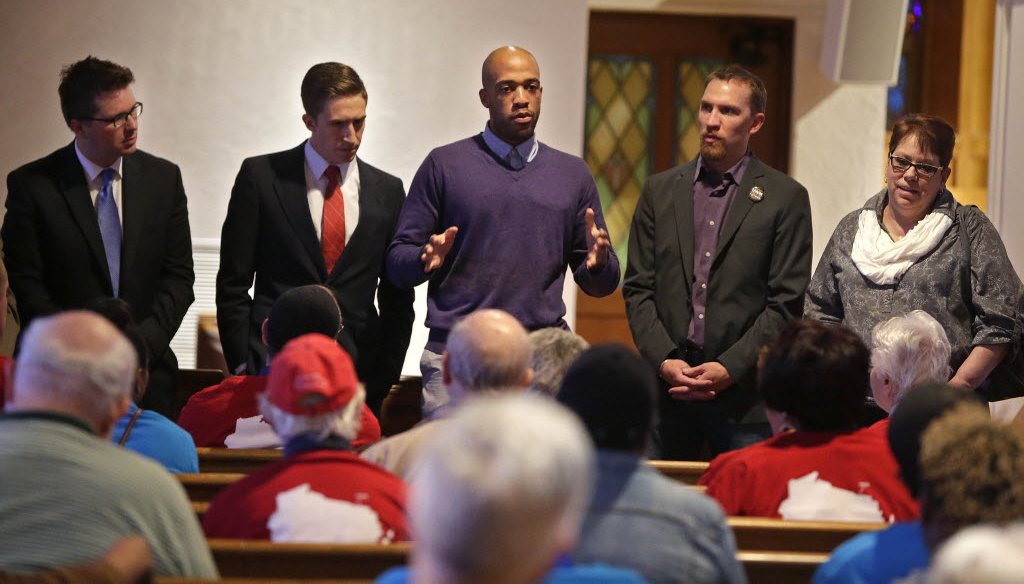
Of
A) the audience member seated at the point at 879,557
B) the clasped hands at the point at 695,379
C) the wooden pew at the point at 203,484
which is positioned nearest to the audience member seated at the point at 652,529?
the audience member seated at the point at 879,557

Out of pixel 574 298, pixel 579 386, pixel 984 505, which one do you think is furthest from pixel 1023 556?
pixel 574 298

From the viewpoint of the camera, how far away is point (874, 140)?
7754 millimetres

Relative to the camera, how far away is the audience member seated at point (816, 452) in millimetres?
2963

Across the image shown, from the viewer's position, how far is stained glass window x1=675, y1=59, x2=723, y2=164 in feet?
26.1

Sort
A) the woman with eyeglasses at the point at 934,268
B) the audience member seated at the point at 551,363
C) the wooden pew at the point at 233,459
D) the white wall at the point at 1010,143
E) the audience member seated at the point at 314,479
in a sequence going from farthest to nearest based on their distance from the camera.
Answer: the white wall at the point at 1010,143 < the woman with eyeglasses at the point at 934,268 < the wooden pew at the point at 233,459 < the audience member seated at the point at 551,363 < the audience member seated at the point at 314,479

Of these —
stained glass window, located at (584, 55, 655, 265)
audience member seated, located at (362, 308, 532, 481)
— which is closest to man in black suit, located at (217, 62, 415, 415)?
audience member seated, located at (362, 308, 532, 481)

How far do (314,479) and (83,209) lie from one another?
2.27 meters

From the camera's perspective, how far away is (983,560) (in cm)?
155

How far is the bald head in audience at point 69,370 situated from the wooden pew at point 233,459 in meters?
1.15

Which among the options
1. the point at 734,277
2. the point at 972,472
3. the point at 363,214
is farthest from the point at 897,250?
the point at 972,472

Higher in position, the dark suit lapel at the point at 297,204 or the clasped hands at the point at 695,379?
the dark suit lapel at the point at 297,204

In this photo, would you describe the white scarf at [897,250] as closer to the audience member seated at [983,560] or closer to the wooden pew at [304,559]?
the wooden pew at [304,559]

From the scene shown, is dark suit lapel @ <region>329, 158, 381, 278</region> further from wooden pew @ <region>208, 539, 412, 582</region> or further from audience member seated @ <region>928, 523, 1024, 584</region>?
audience member seated @ <region>928, 523, 1024, 584</region>

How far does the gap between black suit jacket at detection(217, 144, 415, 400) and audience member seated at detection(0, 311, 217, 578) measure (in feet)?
7.34
